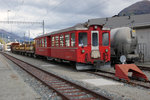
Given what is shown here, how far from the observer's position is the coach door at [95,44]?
11.6 meters

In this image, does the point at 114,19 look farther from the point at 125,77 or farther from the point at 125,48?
the point at 125,77

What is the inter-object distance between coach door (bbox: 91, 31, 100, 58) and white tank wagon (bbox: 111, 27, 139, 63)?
2986 mm

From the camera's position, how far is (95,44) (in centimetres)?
1184

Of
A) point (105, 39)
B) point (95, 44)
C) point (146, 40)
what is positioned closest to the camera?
point (95, 44)

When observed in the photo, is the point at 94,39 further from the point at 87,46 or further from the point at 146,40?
the point at 146,40

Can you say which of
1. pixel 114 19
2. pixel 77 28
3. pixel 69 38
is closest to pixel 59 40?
pixel 69 38

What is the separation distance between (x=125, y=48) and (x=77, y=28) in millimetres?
4613

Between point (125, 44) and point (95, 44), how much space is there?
10.4 feet

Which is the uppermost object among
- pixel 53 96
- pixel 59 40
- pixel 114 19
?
pixel 114 19

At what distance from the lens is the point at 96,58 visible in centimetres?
1166

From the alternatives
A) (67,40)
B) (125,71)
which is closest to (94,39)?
(67,40)

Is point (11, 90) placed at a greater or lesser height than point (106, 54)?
lesser

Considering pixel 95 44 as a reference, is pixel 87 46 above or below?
below

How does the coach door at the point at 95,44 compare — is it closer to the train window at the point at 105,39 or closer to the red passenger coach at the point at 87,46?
the red passenger coach at the point at 87,46
